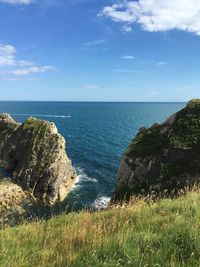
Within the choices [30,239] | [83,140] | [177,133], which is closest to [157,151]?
[177,133]

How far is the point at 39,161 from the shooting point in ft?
232

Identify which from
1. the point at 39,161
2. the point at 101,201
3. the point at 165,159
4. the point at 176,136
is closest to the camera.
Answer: the point at 165,159

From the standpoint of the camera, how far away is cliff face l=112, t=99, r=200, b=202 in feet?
125

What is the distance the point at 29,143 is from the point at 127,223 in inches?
2685

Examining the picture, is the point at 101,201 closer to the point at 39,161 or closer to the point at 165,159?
the point at 39,161

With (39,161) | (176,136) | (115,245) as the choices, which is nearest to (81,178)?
(39,161)

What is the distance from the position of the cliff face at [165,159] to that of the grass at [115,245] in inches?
1068

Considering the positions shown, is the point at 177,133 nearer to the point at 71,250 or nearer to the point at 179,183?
the point at 179,183

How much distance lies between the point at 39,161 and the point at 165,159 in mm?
36042

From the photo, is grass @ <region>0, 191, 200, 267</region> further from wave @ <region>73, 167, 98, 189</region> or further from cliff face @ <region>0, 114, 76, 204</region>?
wave @ <region>73, 167, 98, 189</region>

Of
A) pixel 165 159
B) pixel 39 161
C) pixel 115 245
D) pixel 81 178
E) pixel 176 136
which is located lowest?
pixel 81 178

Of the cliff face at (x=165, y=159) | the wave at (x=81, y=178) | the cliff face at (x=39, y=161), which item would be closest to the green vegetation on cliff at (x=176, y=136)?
the cliff face at (x=165, y=159)

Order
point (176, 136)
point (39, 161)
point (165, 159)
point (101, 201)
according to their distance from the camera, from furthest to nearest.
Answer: point (39, 161)
point (101, 201)
point (176, 136)
point (165, 159)

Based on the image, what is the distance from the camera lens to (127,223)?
33.0 ft
